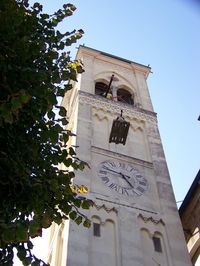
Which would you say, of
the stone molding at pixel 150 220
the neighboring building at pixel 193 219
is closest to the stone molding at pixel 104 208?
the stone molding at pixel 150 220

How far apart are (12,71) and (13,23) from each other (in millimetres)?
797

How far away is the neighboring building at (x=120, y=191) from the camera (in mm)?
12969

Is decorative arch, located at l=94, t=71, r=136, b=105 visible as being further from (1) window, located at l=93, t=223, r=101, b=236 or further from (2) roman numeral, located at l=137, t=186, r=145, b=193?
(1) window, located at l=93, t=223, r=101, b=236

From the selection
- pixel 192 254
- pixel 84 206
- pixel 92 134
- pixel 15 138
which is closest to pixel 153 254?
pixel 192 254

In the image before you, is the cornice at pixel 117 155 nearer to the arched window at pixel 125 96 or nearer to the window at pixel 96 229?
the window at pixel 96 229

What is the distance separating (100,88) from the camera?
75.1ft

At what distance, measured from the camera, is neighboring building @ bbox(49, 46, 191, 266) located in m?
13.0

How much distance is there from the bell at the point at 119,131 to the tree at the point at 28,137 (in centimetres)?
744

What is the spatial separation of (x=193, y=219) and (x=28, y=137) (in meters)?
10.7

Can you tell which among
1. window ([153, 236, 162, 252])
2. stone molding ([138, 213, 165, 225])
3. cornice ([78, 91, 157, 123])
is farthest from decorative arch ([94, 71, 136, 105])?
window ([153, 236, 162, 252])

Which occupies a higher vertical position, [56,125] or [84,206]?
[56,125]

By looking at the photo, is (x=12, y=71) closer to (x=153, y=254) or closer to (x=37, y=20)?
(x=37, y=20)

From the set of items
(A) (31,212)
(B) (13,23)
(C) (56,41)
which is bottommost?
(A) (31,212)

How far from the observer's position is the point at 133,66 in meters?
24.9
